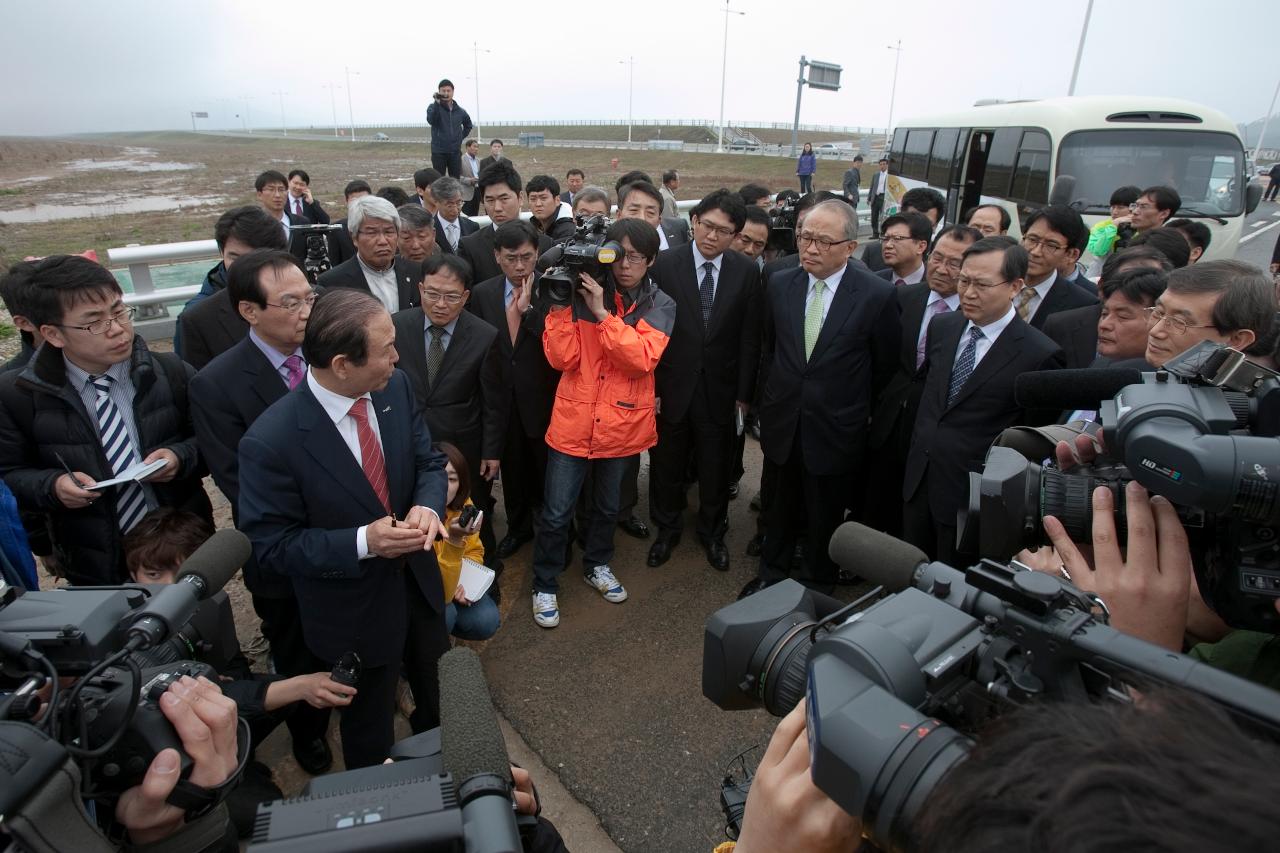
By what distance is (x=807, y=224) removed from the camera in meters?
3.75

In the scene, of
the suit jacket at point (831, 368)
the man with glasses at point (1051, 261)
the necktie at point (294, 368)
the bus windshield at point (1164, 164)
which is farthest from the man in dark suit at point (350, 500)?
the bus windshield at point (1164, 164)

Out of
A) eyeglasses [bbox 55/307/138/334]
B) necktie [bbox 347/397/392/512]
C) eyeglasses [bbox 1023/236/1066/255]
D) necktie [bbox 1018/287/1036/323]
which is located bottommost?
necktie [bbox 347/397/392/512]

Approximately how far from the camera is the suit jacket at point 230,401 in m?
2.73

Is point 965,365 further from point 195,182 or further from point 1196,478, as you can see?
point 195,182

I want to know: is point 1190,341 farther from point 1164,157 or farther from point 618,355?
point 1164,157

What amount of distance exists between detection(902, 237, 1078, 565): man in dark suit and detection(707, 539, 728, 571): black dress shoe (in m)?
1.29

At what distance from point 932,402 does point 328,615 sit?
2.79 m

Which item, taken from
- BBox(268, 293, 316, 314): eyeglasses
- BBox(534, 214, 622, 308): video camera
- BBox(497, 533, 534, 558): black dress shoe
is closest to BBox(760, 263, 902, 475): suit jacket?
BBox(534, 214, 622, 308): video camera

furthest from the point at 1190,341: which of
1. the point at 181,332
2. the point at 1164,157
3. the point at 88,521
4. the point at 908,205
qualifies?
the point at 1164,157

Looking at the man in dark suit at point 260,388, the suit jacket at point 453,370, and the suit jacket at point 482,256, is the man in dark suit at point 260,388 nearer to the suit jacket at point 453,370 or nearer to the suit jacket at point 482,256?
the suit jacket at point 453,370

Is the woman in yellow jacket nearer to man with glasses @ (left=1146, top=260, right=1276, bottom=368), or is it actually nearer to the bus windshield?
man with glasses @ (left=1146, top=260, right=1276, bottom=368)

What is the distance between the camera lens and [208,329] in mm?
3408

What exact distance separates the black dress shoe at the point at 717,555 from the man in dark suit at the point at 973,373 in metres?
1.29

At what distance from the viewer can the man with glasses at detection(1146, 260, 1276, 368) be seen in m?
2.19
